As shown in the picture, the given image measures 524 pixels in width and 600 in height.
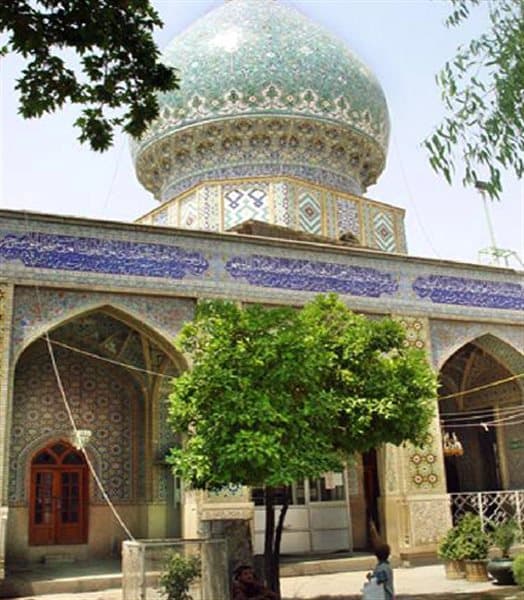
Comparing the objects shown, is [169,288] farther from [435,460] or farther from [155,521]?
[435,460]

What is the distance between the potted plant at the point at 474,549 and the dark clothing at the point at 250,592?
4.16m

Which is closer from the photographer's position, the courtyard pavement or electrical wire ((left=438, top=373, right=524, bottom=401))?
the courtyard pavement

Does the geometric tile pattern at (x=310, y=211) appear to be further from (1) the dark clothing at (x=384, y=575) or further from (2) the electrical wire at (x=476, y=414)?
(1) the dark clothing at (x=384, y=575)

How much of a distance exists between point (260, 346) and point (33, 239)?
4.08 metres

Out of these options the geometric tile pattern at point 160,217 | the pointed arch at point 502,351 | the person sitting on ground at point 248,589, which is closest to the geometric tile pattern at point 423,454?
the pointed arch at point 502,351

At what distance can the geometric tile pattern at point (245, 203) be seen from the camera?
50.0 ft

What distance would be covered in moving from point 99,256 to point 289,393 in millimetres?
4022

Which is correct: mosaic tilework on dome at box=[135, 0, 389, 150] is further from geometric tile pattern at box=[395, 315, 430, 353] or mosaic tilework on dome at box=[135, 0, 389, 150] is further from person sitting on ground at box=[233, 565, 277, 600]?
person sitting on ground at box=[233, 565, 277, 600]

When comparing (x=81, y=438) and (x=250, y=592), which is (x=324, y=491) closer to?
(x=81, y=438)

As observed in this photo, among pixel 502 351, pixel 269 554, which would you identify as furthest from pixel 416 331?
pixel 269 554

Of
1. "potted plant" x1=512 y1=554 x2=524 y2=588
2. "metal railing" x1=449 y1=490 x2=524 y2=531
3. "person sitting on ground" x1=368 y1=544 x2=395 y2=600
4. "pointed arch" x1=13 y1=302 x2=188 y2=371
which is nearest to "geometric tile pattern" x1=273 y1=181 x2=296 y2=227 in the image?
"pointed arch" x1=13 y1=302 x2=188 y2=371

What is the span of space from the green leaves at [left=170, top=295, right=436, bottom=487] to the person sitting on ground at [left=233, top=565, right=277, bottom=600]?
3.18ft

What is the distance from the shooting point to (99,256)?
1130 centimetres

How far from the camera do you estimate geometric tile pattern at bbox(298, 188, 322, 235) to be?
50.3ft
